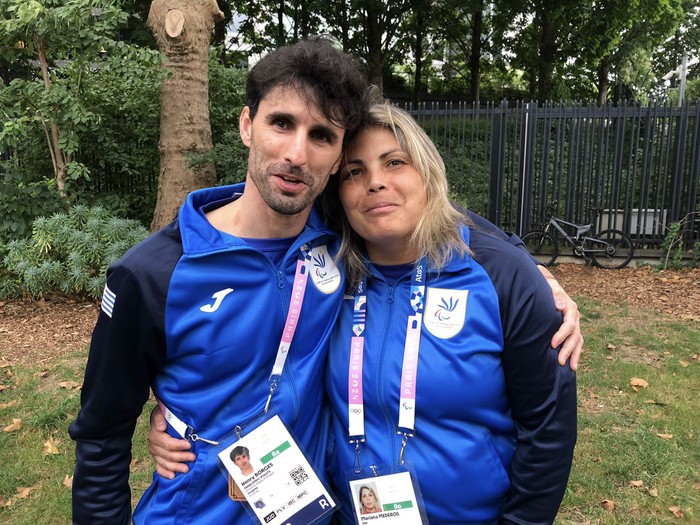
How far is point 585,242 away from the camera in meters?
9.78

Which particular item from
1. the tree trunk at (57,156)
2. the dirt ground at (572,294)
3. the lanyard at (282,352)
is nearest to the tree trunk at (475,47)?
the dirt ground at (572,294)

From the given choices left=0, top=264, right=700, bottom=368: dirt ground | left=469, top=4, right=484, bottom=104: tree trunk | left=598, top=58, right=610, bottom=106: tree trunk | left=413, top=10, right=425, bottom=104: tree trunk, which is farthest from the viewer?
left=413, top=10, right=425, bottom=104: tree trunk

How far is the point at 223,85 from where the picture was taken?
9.21 meters

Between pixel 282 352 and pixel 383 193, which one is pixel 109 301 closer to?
pixel 282 352

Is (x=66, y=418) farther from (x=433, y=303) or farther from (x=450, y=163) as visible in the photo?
(x=450, y=163)

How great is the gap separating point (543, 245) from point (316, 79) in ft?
29.7

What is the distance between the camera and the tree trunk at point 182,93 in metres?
6.92

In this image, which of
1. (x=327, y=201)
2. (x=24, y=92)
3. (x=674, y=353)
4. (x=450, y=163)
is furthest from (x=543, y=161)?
(x=327, y=201)

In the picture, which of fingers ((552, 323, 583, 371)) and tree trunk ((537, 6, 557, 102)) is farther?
tree trunk ((537, 6, 557, 102))

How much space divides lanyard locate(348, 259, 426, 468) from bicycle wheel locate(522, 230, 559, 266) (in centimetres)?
844

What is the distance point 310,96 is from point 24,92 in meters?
6.77

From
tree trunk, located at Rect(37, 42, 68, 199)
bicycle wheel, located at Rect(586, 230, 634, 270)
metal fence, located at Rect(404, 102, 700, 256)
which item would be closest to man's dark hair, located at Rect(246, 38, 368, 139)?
tree trunk, located at Rect(37, 42, 68, 199)

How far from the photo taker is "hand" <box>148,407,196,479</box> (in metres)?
1.66

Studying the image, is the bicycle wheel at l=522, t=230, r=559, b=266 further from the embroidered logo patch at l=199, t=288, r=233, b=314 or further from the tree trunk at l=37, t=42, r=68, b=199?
the embroidered logo patch at l=199, t=288, r=233, b=314
